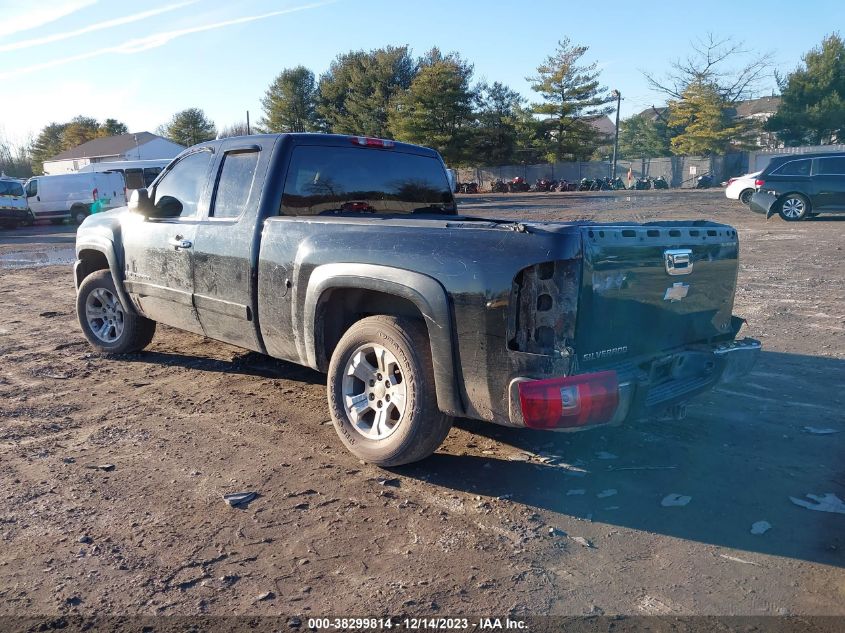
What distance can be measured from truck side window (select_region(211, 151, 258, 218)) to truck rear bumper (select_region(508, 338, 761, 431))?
8.55 ft

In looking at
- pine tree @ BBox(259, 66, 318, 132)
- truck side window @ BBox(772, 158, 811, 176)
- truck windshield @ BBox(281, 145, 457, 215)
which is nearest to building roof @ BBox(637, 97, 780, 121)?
pine tree @ BBox(259, 66, 318, 132)

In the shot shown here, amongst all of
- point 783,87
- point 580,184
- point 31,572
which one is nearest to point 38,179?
point 31,572

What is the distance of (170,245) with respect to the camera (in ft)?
18.0

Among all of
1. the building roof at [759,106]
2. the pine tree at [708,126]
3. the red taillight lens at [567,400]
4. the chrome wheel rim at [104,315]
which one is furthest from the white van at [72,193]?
the building roof at [759,106]

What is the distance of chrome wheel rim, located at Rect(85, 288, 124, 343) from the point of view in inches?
259

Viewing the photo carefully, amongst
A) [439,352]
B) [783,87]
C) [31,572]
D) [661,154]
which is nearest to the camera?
[31,572]

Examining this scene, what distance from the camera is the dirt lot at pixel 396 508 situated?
2914 mm

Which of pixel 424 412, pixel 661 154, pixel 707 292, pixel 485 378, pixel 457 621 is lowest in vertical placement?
pixel 457 621

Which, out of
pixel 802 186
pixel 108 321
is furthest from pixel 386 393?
pixel 802 186

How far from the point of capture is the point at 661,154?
2474 inches

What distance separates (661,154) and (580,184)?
64.8 feet

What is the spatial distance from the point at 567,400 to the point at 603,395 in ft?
0.63

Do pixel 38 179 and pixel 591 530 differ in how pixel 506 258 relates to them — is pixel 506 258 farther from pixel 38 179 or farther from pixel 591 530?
pixel 38 179

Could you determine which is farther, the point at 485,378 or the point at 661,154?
the point at 661,154
